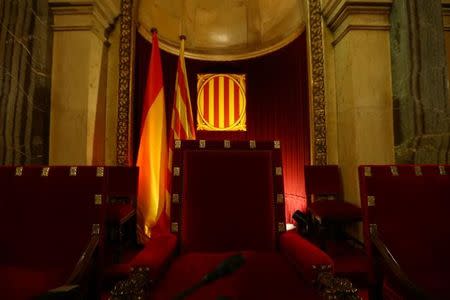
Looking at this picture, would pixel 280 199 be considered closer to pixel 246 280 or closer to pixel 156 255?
pixel 246 280

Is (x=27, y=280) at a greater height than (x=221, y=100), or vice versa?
(x=221, y=100)

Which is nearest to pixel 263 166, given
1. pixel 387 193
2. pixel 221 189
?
pixel 221 189

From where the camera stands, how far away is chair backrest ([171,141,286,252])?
4.75ft

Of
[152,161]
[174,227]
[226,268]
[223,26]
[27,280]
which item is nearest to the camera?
[226,268]

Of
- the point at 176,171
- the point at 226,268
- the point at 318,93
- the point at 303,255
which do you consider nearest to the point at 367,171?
the point at 303,255

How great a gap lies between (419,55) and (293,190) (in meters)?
2.11

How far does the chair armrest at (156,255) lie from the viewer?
980 millimetres

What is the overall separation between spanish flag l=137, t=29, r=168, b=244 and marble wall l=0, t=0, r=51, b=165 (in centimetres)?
97

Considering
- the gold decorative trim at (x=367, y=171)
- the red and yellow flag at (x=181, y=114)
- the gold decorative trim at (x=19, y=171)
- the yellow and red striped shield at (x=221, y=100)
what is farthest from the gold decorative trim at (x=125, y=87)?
the gold decorative trim at (x=367, y=171)

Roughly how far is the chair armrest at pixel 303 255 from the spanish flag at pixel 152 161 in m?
1.78

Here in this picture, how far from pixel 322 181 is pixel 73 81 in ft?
9.52

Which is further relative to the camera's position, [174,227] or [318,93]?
[318,93]

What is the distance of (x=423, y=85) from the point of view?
8.04ft

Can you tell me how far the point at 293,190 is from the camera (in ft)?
12.4
